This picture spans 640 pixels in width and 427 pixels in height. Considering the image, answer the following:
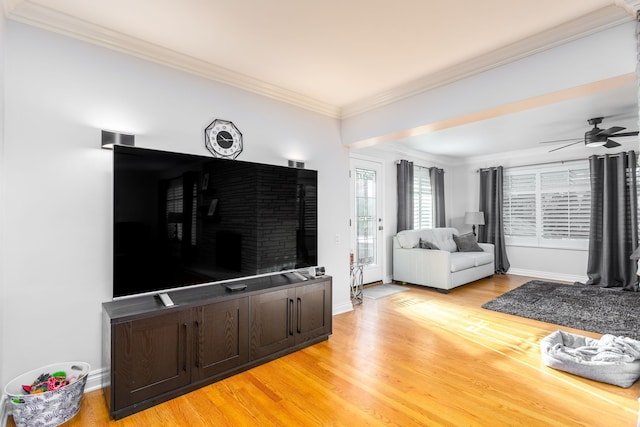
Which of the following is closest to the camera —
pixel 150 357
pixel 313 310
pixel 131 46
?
pixel 150 357

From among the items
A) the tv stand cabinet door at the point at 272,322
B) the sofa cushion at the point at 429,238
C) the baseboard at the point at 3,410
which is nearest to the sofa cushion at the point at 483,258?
the sofa cushion at the point at 429,238

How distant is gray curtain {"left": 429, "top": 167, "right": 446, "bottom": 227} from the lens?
22.5 feet

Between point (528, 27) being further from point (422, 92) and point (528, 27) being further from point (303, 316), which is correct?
point (303, 316)

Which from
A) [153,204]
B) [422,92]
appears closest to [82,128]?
[153,204]

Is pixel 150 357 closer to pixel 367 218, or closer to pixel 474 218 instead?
pixel 367 218

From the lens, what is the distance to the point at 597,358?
2.50 metres

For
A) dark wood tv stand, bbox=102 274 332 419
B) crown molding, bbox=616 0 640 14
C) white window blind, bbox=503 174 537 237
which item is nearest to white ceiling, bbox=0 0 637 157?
crown molding, bbox=616 0 640 14

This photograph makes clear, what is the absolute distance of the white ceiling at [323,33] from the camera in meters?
2.04

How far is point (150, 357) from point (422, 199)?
229 inches

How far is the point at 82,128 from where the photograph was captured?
227cm

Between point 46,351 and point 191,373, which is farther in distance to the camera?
point 191,373

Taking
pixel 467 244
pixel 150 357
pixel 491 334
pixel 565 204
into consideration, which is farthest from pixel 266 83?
pixel 565 204

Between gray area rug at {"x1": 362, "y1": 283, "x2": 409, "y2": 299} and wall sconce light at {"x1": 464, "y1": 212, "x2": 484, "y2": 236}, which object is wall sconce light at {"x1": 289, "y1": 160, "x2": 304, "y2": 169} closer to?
gray area rug at {"x1": 362, "y1": 283, "x2": 409, "y2": 299}

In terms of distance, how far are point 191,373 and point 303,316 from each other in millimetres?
1073
